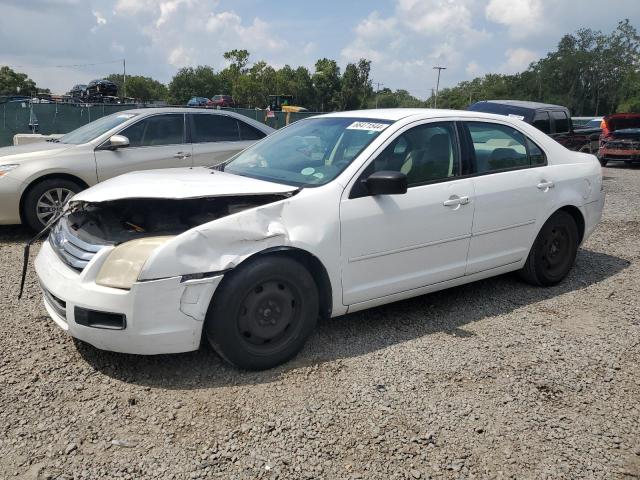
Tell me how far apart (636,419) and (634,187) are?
37.9 feet

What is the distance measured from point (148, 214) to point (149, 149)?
11.6 feet

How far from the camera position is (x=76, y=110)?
17531mm

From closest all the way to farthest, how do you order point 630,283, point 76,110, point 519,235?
1. point 519,235
2. point 630,283
3. point 76,110

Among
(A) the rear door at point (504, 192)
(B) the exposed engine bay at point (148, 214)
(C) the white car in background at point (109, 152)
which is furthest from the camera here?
(C) the white car in background at point (109, 152)

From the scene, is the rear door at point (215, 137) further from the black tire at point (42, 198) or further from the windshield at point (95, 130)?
→ the black tire at point (42, 198)

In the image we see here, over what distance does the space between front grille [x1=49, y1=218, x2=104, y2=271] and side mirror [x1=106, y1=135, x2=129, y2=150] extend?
3.15 metres

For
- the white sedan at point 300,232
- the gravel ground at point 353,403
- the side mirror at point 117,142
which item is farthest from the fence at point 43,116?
the gravel ground at point 353,403

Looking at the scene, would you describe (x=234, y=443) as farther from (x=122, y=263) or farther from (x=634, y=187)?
(x=634, y=187)

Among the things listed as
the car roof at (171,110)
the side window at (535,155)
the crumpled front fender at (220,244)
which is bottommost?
the crumpled front fender at (220,244)

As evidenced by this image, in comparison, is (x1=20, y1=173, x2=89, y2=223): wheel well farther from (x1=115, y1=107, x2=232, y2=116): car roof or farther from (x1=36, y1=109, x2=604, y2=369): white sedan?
(x1=36, y1=109, x2=604, y2=369): white sedan

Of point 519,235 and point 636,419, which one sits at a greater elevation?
point 519,235

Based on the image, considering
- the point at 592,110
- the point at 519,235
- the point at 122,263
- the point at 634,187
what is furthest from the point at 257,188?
the point at 592,110

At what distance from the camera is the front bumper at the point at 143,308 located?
288cm

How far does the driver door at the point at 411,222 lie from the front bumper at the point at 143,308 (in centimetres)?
102
